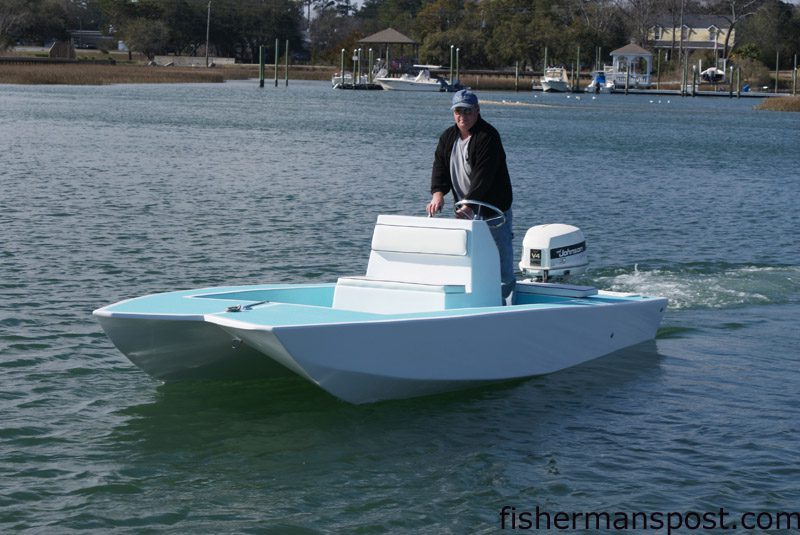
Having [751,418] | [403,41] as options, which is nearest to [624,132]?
[751,418]

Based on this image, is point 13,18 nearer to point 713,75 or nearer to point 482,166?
point 713,75

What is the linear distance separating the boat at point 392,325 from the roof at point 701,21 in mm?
162706

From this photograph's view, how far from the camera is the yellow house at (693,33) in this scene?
165m

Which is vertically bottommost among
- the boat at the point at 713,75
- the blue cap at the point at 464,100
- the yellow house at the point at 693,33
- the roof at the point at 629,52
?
the blue cap at the point at 464,100

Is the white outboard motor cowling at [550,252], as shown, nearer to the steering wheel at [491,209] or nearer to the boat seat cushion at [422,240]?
the steering wheel at [491,209]

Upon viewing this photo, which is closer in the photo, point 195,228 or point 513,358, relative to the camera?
point 513,358

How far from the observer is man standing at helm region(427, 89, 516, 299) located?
10.4 m

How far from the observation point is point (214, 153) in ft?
120

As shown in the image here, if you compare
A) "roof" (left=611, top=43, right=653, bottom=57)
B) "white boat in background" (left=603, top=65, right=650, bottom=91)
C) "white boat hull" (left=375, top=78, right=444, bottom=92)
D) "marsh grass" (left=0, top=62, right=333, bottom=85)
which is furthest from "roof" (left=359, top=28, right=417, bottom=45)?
"roof" (left=611, top=43, right=653, bottom=57)

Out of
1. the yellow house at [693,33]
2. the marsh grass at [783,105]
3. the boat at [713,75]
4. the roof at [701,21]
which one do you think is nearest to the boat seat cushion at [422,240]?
the marsh grass at [783,105]

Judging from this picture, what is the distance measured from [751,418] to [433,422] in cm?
271

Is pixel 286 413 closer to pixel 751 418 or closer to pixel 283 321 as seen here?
pixel 283 321

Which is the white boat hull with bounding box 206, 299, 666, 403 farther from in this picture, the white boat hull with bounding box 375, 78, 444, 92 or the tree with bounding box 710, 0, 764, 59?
the tree with bounding box 710, 0, 764, 59

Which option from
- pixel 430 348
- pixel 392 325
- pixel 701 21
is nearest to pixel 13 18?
pixel 701 21
